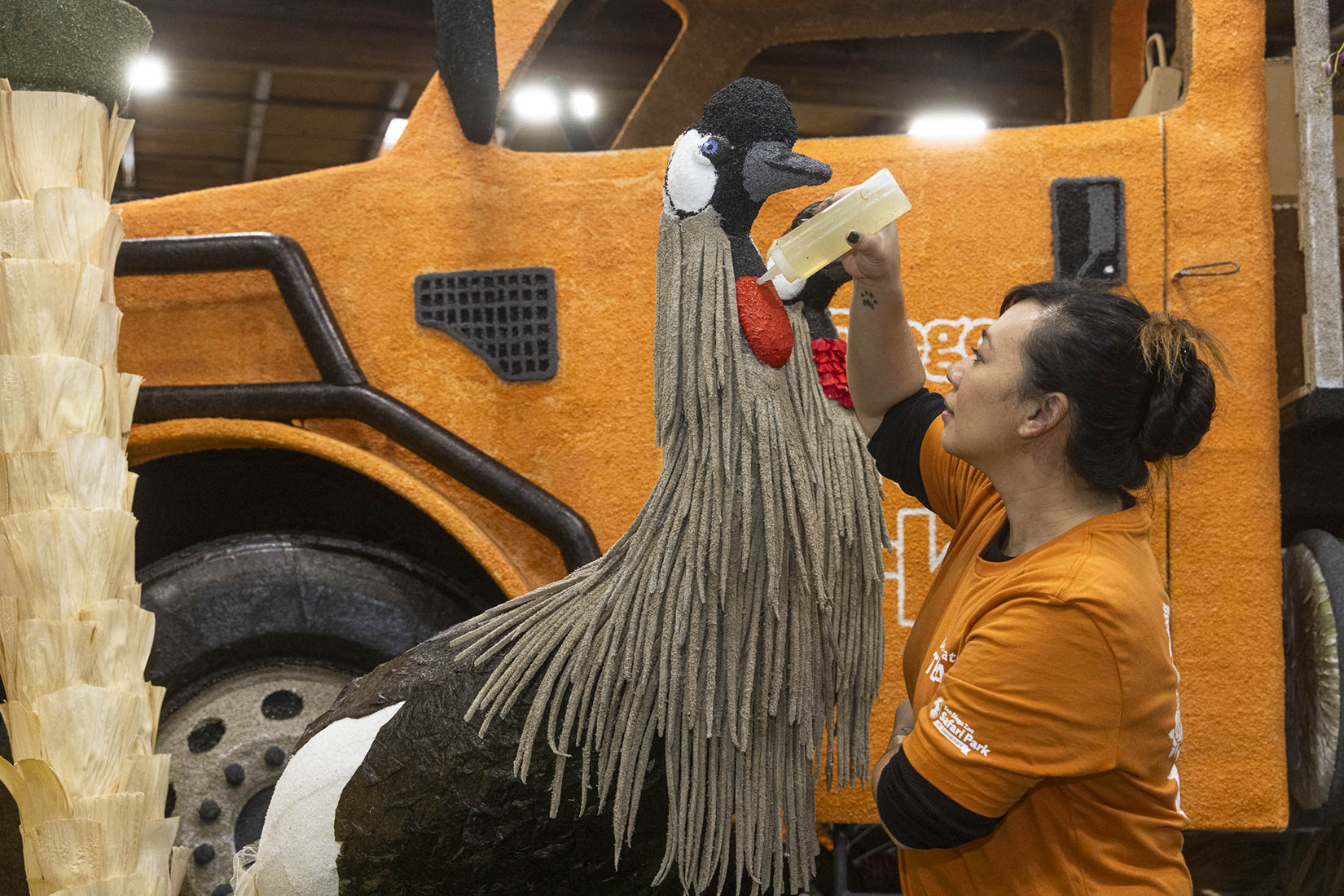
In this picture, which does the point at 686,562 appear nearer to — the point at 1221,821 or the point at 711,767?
the point at 711,767

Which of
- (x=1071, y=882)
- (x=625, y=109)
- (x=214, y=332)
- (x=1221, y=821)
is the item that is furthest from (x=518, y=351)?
(x=625, y=109)

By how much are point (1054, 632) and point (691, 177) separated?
58cm

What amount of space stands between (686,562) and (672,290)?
28cm

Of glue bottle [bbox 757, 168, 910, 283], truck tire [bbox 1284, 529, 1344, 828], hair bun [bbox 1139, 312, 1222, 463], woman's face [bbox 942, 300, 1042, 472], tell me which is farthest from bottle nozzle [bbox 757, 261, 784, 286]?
truck tire [bbox 1284, 529, 1344, 828]

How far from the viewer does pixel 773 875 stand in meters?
1.24

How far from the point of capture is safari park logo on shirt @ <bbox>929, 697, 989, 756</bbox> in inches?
37.6

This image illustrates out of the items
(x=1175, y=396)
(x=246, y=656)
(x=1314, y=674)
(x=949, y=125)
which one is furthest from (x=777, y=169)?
(x=949, y=125)

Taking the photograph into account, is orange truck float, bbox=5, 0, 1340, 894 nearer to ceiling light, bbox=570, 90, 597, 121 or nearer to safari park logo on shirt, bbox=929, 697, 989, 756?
safari park logo on shirt, bbox=929, 697, 989, 756

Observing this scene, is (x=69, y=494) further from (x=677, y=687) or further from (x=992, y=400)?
(x=992, y=400)

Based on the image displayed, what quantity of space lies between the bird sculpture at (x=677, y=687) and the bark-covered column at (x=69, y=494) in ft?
0.80

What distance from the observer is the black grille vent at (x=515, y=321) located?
70.4 inches

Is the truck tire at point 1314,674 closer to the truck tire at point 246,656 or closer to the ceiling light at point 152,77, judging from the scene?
the truck tire at point 246,656

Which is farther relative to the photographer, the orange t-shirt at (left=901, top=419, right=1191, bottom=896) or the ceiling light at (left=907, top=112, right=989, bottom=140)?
the ceiling light at (left=907, top=112, right=989, bottom=140)

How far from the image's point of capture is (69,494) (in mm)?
1381
